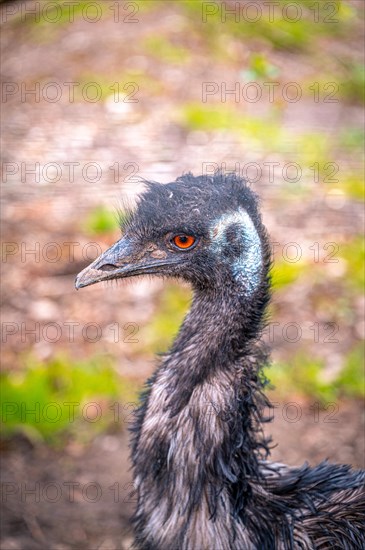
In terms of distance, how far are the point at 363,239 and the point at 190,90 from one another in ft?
10.8

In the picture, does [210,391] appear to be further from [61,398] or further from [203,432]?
[61,398]

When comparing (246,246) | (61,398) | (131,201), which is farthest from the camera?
(131,201)

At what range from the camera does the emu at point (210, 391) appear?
11.0ft


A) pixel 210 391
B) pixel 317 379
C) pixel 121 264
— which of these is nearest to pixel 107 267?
pixel 121 264

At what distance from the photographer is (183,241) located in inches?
135

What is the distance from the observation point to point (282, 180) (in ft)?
26.5

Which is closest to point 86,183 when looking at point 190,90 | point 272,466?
point 190,90

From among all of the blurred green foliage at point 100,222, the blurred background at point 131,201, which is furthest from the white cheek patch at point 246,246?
the blurred green foliage at point 100,222

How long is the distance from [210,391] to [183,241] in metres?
0.66

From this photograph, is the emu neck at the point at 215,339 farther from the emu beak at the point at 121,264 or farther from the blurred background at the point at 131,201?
the blurred background at the point at 131,201

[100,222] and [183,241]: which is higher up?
[100,222]

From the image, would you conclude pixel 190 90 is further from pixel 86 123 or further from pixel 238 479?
pixel 238 479

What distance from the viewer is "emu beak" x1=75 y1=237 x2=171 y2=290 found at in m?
3.39

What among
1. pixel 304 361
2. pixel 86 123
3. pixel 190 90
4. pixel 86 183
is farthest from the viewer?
pixel 190 90
